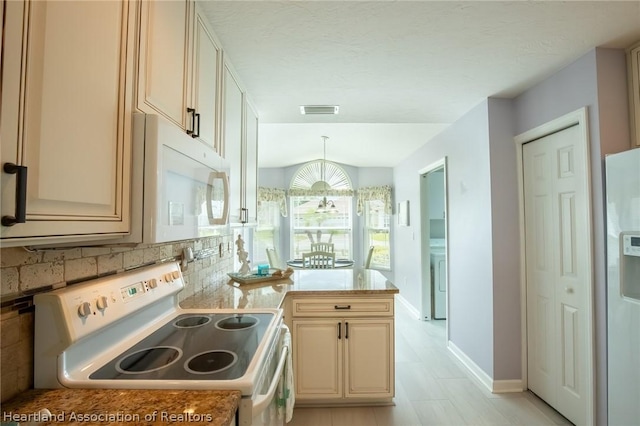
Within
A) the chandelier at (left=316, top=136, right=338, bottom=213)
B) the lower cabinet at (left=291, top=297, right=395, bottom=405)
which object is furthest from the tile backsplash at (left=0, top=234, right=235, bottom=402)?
the chandelier at (left=316, top=136, right=338, bottom=213)

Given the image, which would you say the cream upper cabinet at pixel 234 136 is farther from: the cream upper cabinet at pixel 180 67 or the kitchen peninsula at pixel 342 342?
the kitchen peninsula at pixel 342 342

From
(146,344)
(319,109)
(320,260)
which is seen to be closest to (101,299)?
(146,344)

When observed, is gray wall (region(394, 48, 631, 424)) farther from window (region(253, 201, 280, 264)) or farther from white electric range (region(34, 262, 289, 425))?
window (region(253, 201, 280, 264))

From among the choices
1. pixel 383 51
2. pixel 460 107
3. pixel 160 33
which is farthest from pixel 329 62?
pixel 460 107

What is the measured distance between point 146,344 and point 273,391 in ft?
1.68

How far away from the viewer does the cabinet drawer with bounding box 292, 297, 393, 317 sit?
86.0 inches

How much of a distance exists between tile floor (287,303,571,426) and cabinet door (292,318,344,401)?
0.16 m

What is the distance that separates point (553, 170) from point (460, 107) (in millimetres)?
953

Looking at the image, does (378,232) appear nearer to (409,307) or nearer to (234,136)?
(409,307)

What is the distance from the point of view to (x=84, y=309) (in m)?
0.89

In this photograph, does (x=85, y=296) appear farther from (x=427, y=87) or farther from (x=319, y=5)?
(x=427, y=87)

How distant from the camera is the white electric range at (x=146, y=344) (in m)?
0.84

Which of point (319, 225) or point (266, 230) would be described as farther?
point (319, 225)

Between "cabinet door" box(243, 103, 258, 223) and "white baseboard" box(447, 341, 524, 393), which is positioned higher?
"cabinet door" box(243, 103, 258, 223)
